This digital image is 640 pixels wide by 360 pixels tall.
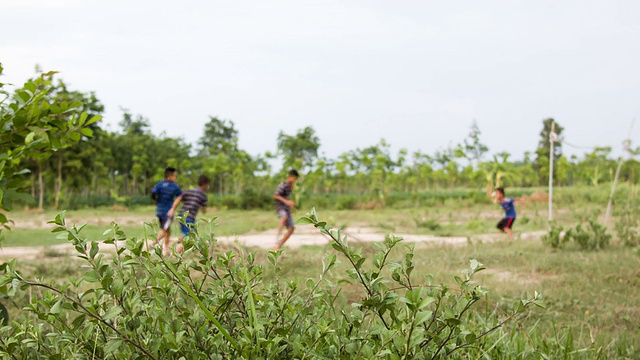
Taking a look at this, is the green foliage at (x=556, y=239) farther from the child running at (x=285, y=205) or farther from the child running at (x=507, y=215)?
the child running at (x=285, y=205)

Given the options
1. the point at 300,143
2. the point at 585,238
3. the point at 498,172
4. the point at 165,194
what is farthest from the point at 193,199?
the point at 300,143

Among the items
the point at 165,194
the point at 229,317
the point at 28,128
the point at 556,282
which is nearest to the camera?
the point at 229,317

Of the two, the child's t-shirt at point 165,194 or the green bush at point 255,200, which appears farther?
the green bush at point 255,200

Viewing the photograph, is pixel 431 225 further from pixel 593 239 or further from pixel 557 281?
pixel 557 281

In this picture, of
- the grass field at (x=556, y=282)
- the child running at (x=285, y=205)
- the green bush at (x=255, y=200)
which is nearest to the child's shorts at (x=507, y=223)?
the grass field at (x=556, y=282)

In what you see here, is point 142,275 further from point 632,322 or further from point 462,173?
point 462,173

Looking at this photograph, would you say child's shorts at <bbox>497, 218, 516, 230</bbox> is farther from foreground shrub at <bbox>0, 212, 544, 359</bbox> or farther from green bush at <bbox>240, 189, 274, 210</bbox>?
green bush at <bbox>240, 189, 274, 210</bbox>

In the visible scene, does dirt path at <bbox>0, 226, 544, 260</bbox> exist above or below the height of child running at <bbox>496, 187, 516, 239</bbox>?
below

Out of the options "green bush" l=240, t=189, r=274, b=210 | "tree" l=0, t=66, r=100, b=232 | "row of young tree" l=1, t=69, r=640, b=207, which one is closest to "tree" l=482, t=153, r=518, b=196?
"row of young tree" l=1, t=69, r=640, b=207

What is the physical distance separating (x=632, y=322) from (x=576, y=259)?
8.63 feet

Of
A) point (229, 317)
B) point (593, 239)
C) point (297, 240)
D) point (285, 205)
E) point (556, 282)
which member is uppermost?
point (229, 317)

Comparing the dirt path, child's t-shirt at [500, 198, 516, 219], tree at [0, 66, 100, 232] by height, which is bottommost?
the dirt path

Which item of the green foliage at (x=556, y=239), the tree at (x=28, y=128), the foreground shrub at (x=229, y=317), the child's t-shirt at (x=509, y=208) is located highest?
the tree at (x=28, y=128)

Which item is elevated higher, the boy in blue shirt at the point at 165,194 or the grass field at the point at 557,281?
the boy in blue shirt at the point at 165,194
